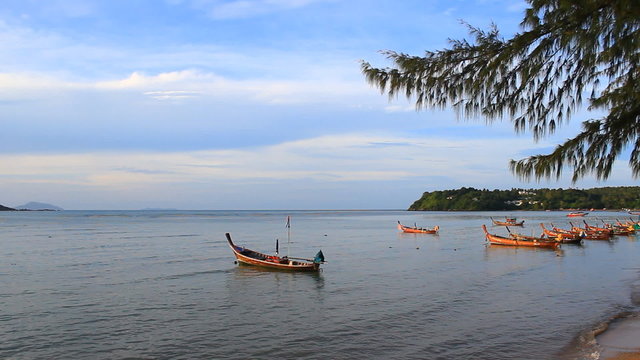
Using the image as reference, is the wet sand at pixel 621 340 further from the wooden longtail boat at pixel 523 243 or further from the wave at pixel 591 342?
the wooden longtail boat at pixel 523 243

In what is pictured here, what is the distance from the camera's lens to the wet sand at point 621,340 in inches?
496

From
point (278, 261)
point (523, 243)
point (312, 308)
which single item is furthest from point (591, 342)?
point (523, 243)

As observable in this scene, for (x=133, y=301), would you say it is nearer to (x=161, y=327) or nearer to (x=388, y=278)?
(x=161, y=327)

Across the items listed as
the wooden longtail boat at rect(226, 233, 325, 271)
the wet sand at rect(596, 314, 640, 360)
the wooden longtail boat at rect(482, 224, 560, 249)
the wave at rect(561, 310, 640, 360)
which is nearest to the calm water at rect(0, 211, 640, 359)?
the wave at rect(561, 310, 640, 360)

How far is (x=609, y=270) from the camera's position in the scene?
99.3ft

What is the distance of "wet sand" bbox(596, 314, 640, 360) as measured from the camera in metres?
12.6

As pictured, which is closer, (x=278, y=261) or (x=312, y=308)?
(x=312, y=308)

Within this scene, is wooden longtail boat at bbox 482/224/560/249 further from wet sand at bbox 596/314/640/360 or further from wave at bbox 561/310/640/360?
Answer: wet sand at bbox 596/314/640/360

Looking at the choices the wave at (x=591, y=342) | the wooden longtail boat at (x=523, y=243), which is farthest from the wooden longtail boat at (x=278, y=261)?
the wooden longtail boat at (x=523, y=243)

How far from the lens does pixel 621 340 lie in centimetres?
1412

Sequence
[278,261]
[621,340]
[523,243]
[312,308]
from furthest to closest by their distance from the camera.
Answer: [523,243] < [278,261] < [312,308] < [621,340]

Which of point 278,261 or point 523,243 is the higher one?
point 278,261

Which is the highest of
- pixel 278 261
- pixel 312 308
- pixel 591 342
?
pixel 278 261

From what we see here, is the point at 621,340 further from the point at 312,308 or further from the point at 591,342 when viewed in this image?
the point at 312,308
